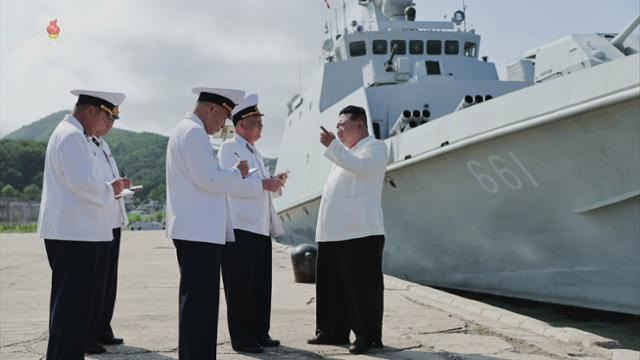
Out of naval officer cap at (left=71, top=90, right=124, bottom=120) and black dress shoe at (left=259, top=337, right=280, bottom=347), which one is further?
black dress shoe at (left=259, top=337, right=280, bottom=347)

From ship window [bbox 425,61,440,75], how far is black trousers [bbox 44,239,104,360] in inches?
367

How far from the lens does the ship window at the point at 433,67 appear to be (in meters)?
11.5

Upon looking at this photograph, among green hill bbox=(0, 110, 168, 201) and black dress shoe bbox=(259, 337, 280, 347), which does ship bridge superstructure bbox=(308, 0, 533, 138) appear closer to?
black dress shoe bbox=(259, 337, 280, 347)

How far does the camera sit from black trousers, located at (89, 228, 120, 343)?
3.43 meters

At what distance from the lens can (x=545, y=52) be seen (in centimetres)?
912

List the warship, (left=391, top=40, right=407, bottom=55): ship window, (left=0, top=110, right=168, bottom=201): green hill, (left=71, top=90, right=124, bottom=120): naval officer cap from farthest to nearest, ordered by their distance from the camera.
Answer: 1. (left=0, top=110, right=168, bottom=201): green hill
2. (left=391, top=40, right=407, bottom=55): ship window
3. the warship
4. (left=71, top=90, right=124, bottom=120): naval officer cap

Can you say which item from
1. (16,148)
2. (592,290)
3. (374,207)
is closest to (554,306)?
(592,290)

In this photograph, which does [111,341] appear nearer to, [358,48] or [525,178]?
[525,178]

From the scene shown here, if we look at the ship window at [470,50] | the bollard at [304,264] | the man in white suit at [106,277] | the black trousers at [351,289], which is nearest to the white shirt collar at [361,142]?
the black trousers at [351,289]

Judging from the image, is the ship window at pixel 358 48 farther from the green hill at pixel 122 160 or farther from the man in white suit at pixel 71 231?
the green hill at pixel 122 160

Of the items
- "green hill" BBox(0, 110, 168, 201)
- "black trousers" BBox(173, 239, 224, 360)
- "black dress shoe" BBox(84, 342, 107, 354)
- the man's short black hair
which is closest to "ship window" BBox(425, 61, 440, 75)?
the man's short black hair

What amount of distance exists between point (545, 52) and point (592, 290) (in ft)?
12.7

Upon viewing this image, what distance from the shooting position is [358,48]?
12.2m

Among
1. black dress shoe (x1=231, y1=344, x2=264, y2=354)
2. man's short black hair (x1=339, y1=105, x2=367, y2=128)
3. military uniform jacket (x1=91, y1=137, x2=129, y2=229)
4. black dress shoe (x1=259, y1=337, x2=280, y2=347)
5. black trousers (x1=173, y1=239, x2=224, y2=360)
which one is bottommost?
black dress shoe (x1=231, y1=344, x2=264, y2=354)
